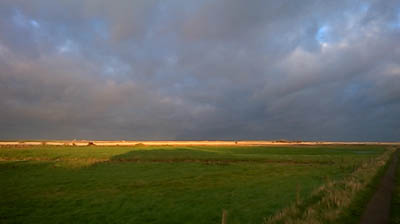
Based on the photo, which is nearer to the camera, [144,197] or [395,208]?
[395,208]

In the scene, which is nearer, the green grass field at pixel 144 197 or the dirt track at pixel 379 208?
the dirt track at pixel 379 208

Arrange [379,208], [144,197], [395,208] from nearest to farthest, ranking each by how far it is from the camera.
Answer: [395,208], [379,208], [144,197]

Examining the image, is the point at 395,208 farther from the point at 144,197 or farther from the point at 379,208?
the point at 144,197

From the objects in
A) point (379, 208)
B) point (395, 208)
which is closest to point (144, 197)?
point (379, 208)

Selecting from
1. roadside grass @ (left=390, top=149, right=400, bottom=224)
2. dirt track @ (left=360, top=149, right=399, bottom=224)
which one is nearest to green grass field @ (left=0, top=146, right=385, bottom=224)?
dirt track @ (left=360, top=149, right=399, bottom=224)

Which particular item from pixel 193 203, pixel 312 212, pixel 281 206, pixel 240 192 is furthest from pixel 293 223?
pixel 240 192

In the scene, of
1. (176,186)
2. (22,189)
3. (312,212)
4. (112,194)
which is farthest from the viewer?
(176,186)

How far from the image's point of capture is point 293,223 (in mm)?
13281

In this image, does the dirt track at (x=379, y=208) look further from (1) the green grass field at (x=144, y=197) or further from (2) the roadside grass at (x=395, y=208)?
(1) the green grass field at (x=144, y=197)

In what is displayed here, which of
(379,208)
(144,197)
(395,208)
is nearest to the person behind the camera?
(395,208)

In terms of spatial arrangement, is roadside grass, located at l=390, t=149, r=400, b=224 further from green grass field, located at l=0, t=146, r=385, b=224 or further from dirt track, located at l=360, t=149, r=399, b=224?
green grass field, located at l=0, t=146, r=385, b=224

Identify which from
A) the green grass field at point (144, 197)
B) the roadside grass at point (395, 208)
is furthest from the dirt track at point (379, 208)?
the green grass field at point (144, 197)

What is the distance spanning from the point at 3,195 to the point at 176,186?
54.0 ft

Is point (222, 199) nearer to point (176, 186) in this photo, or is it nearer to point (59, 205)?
point (176, 186)
